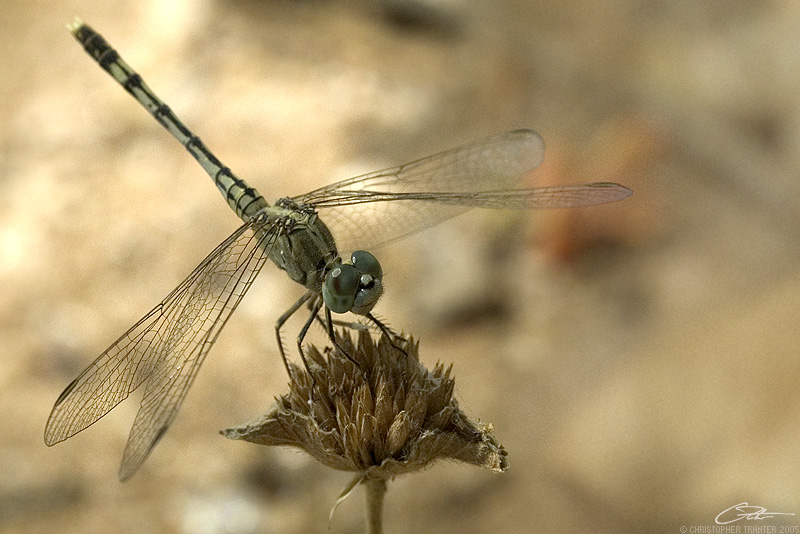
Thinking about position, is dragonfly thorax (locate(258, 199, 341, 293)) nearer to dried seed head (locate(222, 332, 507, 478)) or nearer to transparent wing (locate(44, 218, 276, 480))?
transparent wing (locate(44, 218, 276, 480))

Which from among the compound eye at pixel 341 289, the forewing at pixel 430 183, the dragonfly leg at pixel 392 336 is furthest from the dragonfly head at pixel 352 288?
the forewing at pixel 430 183

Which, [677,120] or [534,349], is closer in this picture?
[534,349]

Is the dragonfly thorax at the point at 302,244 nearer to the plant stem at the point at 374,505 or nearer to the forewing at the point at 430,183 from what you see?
the forewing at the point at 430,183

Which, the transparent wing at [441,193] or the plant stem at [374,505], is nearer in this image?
the plant stem at [374,505]

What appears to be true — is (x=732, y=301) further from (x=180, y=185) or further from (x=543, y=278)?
(x=180, y=185)

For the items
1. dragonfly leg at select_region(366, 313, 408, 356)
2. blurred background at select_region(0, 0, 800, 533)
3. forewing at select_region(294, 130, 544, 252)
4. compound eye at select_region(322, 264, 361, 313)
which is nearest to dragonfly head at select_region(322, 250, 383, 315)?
compound eye at select_region(322, 264, 361, 313)

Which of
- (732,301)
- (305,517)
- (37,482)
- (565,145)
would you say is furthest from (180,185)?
(732,301)
